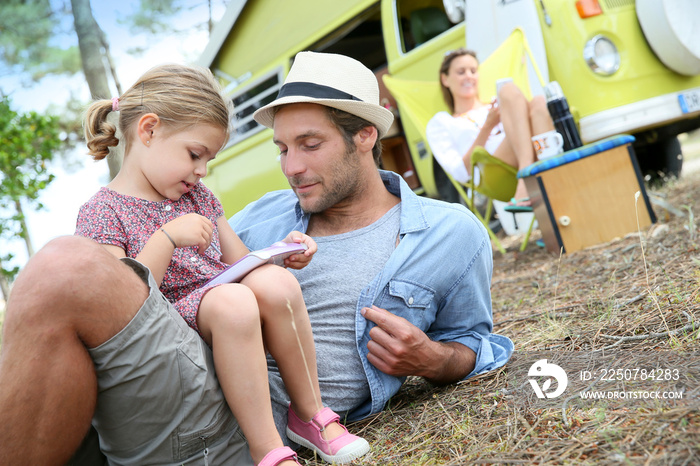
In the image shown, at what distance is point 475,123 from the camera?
4797 mm

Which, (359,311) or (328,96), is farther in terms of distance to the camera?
(328,96)

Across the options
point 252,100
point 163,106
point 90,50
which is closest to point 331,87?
point 163,106

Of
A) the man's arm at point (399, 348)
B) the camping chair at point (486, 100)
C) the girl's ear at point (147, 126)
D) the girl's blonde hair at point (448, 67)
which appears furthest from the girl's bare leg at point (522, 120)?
the girl's ear at point (147, 126)

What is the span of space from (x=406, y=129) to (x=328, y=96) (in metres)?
3.36

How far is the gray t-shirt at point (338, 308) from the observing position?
185 cm

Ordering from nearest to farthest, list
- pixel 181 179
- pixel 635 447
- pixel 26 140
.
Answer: pixel 635 447 → pixel 181 179 → pixel 26 140

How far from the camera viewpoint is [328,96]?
2.07 meters

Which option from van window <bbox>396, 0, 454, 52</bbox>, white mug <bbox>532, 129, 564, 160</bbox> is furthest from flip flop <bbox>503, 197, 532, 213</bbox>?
van window <bbox>396, 0, 454, 52</bbox>

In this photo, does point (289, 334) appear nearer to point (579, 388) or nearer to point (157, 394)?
point (157, 394)

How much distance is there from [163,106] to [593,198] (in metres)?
2.72

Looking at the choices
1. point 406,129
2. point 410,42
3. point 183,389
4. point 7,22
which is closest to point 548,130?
point 406,129

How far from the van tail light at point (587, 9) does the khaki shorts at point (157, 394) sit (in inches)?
138

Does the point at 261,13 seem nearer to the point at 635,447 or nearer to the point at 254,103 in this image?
the point at 254,103

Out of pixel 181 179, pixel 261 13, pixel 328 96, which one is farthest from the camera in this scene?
pixel 261 13
